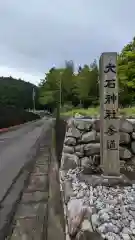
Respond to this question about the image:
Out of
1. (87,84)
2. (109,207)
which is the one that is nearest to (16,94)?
(87,84)

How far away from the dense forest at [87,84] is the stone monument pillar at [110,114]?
9951 mm

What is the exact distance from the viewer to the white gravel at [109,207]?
2.37 meters

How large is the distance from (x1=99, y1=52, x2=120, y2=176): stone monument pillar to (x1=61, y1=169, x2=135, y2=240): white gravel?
1.83 ft

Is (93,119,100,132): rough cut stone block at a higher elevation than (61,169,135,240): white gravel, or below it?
higher

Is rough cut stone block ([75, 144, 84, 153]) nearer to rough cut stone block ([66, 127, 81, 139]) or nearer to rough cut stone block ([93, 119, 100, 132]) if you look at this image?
rough cut stone block ([66, 127, 81, 139])

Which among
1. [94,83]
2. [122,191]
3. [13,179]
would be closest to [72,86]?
[94,83]

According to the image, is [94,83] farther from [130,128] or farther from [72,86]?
[130,128]

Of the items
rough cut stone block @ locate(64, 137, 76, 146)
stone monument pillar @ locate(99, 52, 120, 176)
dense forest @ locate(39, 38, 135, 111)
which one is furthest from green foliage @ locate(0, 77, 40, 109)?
stone monument pillar @ locate(99, 52, 120, 176)

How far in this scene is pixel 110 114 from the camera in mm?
4184

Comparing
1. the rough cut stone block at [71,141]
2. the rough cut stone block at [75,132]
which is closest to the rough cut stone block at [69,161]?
the rough cut stone block at [71,141]

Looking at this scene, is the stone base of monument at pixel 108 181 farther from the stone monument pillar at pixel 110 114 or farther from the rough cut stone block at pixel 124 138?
the rough cut stone block at pixel 124 138

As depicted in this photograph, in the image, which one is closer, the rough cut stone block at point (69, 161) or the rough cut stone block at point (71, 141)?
the rough cut stone block at point (69, 161)

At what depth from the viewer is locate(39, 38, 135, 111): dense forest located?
15.2 m

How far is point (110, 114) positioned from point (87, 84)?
2680 cm
